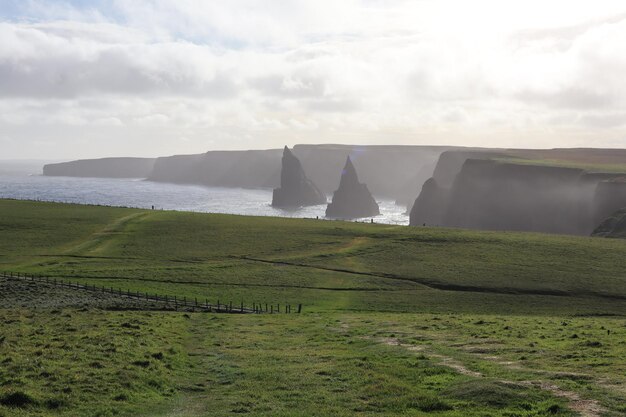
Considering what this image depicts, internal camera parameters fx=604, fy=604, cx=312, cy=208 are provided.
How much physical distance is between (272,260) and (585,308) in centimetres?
3692

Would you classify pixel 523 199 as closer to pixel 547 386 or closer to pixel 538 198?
pixel 538 198

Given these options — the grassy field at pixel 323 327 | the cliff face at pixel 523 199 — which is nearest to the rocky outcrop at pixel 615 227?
the grassy field at pixel 323 327

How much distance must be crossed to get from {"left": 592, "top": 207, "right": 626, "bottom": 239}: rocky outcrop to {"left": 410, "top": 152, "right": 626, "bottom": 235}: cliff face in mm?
21833

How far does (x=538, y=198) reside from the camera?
176 m

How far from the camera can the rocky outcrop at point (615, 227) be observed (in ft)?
374

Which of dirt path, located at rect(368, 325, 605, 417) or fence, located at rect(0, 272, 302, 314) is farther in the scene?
fence, located at rect(0, 272, 302, 314)

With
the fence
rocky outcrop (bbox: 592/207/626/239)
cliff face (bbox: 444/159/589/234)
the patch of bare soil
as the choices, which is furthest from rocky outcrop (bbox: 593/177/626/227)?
the patch of bare soil

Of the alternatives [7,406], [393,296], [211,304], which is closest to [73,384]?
[7,406]

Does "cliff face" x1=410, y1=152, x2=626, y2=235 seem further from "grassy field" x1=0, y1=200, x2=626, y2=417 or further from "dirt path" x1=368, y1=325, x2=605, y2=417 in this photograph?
"dirt path" x1=368, y1=325, x2=605, y2=417

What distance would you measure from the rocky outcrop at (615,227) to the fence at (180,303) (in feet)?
268

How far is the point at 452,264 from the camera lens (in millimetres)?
76688

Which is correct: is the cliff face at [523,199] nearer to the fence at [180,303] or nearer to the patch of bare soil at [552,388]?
the fence at [180,303]

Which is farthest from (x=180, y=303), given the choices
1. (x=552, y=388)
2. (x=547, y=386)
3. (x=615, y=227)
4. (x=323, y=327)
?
(x=615, y=227)

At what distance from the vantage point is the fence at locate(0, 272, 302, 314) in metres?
51.9
